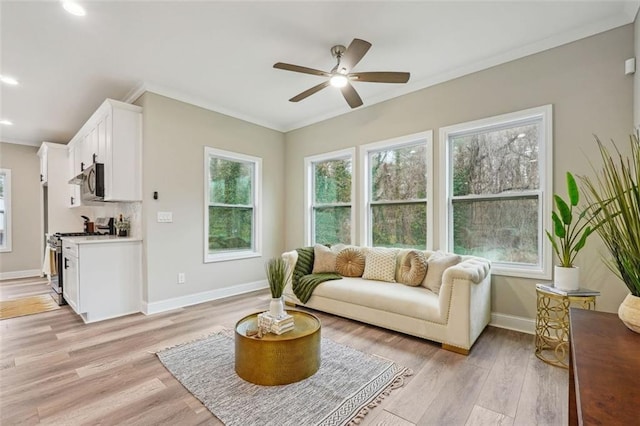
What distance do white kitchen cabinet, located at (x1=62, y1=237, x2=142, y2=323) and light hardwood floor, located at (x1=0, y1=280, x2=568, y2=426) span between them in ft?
0.78

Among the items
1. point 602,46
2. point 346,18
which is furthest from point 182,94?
point 602,46

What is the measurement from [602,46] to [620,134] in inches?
31.9

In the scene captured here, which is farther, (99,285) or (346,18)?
(99,285)

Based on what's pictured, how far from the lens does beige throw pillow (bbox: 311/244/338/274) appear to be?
3.93m

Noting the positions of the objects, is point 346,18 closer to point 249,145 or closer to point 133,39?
point 133,39

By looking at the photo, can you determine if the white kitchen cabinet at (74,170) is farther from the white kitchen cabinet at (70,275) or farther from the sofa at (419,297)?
the sofa at (419,297)

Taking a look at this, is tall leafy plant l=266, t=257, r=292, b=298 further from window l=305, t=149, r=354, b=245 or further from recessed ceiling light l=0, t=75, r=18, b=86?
recessed ceiling light l=0, t=75, r=18, b=86

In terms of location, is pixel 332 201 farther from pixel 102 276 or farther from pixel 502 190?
pixel 102 276

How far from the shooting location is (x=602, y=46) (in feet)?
8.60

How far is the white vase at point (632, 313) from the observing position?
1.17 m

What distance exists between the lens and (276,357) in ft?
6.64

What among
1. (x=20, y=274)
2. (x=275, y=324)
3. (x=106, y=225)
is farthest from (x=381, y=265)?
(x=20, y=274)

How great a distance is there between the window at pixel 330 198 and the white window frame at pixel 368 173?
0.65ft

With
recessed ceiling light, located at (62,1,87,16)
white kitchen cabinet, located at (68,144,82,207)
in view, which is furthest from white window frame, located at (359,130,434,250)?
white kitchen cabinet, located at (68,144,82,207)
